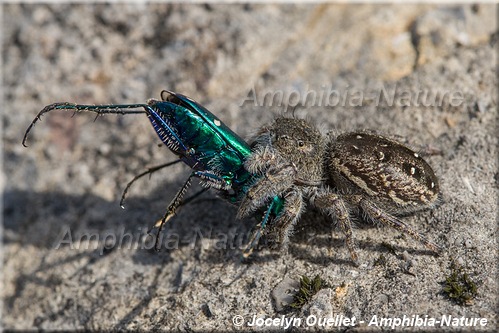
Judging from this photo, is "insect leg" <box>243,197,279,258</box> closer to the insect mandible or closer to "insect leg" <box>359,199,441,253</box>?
the insect mandible

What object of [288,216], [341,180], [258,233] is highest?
[341,180]

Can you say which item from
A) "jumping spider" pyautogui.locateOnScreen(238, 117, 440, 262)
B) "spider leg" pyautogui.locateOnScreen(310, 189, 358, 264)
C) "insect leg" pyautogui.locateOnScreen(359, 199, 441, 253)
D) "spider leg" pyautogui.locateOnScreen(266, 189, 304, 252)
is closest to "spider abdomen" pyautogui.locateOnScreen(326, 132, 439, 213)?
"jumping spider" pyautogui.locateOnScreen(238, 117, 440, 262)

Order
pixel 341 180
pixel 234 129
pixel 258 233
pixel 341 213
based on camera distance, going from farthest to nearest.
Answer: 1. pixel 234 129
2. pixel 341 180
3. pixel 258 233
4. pixel 341 213

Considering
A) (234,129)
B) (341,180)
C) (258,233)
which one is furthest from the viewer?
(234,129)

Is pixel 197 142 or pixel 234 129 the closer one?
pixel 197 142

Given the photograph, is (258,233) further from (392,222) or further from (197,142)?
(392,222)

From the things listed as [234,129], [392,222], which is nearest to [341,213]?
[392,222]

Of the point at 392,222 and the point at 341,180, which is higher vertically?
the point at 341,180
